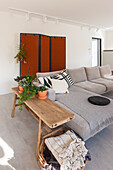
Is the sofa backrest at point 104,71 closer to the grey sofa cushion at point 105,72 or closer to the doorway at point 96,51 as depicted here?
the grey sofa cushion at point 105,72

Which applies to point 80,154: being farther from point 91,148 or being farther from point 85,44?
point 85,44

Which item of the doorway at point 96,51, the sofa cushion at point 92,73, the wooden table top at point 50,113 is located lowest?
the wooden table top at point 50,113

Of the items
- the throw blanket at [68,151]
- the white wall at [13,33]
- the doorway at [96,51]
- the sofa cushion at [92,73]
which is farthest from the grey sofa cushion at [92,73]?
the doorway at [96,51]

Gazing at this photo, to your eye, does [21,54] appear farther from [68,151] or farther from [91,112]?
[68,151]

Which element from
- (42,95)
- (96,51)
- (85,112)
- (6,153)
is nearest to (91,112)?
(85,112)

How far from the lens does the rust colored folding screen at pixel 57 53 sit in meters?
4.51

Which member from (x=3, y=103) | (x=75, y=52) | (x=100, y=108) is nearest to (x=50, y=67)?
(x=75, y=52)

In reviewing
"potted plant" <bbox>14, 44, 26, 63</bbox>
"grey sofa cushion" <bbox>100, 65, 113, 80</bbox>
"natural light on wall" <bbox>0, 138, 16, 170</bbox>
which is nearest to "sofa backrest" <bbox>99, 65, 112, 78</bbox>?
"grey sofa cushion" <bbox>100, 65, 113, 80</bbox>

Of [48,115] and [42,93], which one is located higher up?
[42,93]

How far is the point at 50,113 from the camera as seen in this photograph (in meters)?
1.48

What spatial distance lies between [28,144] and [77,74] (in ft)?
7.75

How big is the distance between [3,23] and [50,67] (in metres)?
1.99

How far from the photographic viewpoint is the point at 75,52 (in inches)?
219

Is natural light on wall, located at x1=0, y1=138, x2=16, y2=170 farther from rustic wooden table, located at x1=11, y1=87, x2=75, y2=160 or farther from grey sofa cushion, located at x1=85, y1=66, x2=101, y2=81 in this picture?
grey sofa cushion, located at x1=85, y1=66, x2=101, y2=81
